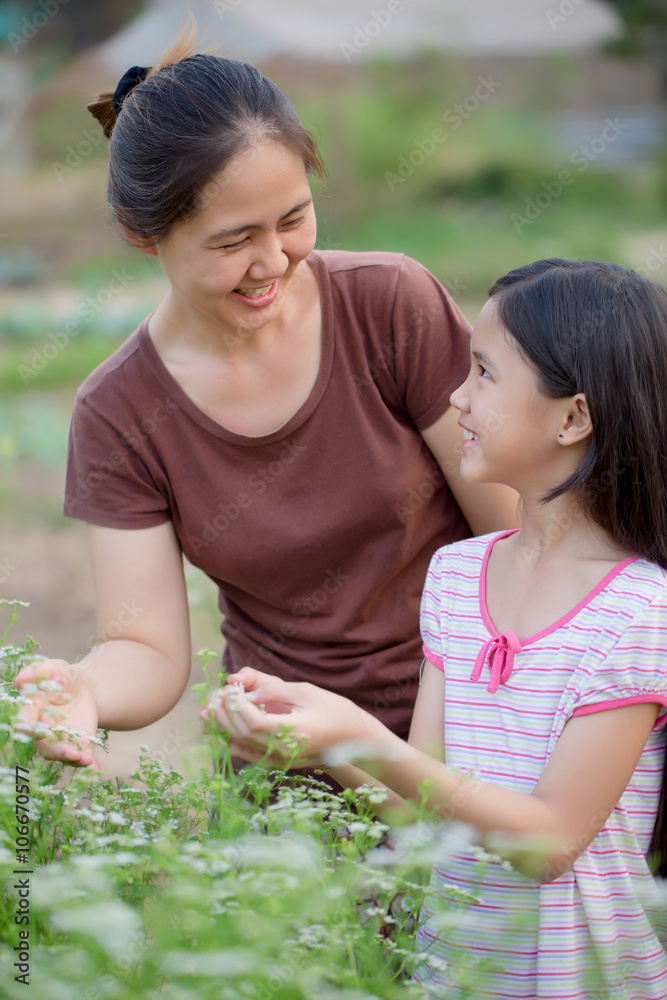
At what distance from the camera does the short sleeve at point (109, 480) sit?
2109 mm

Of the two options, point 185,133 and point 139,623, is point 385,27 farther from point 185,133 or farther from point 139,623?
point 139,623

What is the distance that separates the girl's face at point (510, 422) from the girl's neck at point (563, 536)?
4cm

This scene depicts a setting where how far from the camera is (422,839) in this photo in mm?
1146

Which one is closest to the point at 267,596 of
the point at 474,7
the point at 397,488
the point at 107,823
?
the point at 397,488

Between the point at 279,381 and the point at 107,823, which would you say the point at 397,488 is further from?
the point at 107,823

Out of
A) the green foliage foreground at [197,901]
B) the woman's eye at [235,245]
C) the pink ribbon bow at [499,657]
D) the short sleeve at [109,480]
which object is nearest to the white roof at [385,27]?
the short sleeve at [109,480]

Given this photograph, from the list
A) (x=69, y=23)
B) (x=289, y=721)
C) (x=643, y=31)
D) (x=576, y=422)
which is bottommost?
(x=289, y=721)

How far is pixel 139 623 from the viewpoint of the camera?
6.88 feet

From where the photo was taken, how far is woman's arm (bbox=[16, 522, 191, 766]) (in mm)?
1936

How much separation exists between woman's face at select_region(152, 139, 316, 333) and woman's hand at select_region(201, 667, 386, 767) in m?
0.79

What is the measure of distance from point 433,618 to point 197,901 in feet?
3.01

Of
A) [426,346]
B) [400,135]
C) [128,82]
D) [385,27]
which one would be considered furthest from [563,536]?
[385,27]

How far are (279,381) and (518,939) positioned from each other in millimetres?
1181

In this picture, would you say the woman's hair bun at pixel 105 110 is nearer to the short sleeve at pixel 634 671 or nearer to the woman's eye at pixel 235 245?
the woman's eye at pixel 235 245
